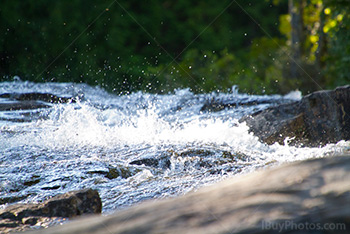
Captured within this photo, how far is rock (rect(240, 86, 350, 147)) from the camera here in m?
3.50

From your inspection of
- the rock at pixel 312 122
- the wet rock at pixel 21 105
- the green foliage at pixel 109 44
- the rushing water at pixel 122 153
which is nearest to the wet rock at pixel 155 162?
the rushing water at pixel 122 153

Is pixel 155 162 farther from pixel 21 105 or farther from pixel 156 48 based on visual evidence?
pixel 156 48

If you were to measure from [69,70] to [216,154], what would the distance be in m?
6.17

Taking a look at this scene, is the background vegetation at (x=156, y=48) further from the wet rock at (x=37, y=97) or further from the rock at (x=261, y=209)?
the rock at (x=261, y=209)

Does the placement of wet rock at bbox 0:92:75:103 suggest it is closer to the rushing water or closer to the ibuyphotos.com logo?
the rushing water

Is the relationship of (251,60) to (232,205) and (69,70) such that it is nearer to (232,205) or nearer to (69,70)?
(69,70)

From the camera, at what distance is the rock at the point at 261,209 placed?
98 centimetres

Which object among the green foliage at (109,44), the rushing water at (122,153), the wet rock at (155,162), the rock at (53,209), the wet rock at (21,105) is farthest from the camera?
the green foliage at (109,44)

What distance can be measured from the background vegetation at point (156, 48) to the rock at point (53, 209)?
5.44 metres

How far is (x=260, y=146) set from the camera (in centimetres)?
335

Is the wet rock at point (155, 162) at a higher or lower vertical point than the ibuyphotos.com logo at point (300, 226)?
higher

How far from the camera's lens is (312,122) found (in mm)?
3615

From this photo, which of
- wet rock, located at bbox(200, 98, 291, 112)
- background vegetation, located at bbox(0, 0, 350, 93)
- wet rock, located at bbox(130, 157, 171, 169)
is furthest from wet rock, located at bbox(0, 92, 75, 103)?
wet rock, located at bbox(130, 157, 171, 169)

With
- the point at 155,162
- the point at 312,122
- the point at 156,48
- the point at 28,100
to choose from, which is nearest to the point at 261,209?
the point at 155,162
